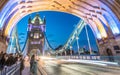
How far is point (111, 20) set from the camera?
27.7 meters

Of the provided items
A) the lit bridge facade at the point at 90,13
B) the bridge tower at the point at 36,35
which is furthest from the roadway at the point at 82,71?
the bridge tower at the point at 36,35

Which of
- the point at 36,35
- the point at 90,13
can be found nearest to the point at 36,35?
the point at 36,35

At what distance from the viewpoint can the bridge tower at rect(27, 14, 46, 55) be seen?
110356 mm

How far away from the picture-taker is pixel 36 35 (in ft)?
397

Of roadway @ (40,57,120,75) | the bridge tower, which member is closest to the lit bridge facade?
roadway @ (40,57,120,75)

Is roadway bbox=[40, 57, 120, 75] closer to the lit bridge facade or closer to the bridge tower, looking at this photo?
the lit bridge facade

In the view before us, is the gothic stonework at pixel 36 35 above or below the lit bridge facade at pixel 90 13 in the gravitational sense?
above

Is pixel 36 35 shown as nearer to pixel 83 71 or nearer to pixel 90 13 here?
pixel 90 13

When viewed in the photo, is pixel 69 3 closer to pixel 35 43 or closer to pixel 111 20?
pixel 111 20

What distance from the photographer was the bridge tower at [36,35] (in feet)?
362

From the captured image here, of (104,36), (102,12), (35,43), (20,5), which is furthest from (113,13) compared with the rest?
(35,43)

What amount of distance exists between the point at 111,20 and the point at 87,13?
6.63m

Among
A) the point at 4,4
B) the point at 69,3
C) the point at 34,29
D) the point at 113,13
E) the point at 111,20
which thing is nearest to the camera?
the point at 4,4

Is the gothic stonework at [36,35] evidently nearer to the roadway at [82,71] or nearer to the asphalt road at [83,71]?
the roadway at [82,71]
